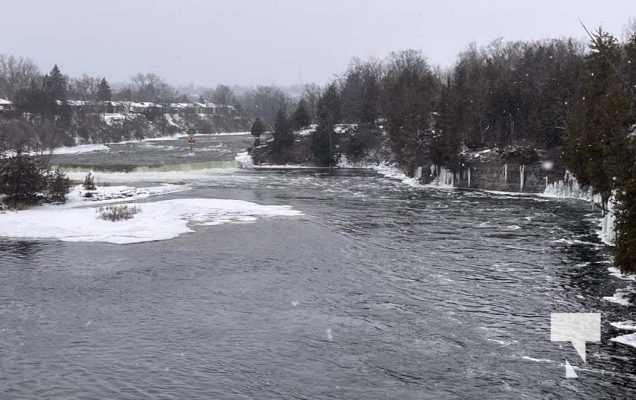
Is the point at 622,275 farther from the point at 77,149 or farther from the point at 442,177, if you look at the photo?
the point at 77,149

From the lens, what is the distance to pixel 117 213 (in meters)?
34.2

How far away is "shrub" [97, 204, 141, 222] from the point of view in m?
33.6

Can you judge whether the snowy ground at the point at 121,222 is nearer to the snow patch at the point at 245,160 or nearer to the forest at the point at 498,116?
the forest at the point at 498,116

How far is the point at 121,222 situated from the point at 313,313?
61.8 ft

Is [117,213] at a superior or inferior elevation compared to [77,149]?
inferior

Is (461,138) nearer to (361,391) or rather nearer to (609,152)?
(609,152)

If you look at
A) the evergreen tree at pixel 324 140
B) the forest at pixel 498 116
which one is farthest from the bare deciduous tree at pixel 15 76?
the evergreen tree at pixel 324 140

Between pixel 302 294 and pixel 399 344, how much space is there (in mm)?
5532

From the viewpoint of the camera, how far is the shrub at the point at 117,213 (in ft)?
110

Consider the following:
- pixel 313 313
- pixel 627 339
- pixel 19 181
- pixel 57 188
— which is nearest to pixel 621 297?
pixel 627 339

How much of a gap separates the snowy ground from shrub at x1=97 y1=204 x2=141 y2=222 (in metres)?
0.37

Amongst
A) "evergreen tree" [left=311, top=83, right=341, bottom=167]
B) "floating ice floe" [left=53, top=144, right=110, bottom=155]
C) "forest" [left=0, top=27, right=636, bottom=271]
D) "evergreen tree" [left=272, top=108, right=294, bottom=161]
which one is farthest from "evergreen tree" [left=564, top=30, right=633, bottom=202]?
"floating ice floe" [left=53, top=144, right=110, bottom=155]

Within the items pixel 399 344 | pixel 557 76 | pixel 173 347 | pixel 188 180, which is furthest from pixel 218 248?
pixel 557 76

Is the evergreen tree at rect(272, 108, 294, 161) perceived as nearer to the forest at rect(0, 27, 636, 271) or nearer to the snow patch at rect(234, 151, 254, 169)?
the forest at rect(0, 27, 636, 271)
